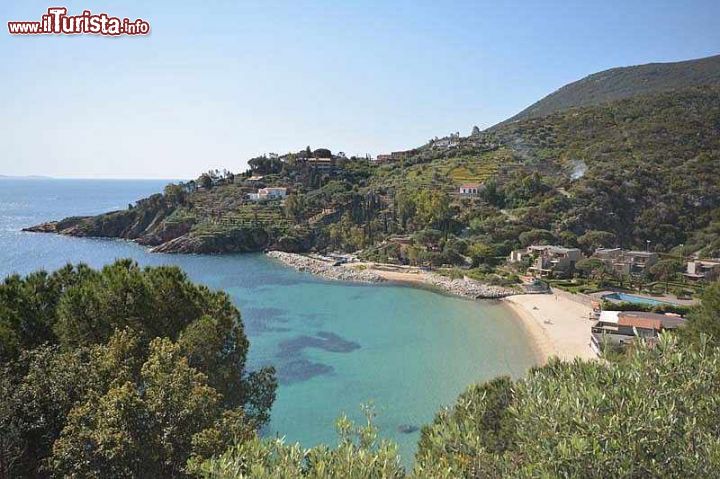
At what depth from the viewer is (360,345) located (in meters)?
29.4

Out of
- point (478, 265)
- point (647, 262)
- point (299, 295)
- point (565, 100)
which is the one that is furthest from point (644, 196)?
point (565, 100)

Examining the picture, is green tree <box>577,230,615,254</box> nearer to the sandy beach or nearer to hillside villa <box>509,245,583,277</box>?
hillside villa <box>509,245,583,277</box>

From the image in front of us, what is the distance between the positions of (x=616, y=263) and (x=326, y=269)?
28276mm

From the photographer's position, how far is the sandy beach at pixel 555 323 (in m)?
27.0

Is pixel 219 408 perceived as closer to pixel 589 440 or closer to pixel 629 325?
pixel 589 440

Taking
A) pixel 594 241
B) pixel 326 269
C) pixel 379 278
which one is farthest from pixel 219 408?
pixel 594 241

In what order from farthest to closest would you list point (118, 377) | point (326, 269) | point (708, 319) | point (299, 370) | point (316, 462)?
point (326, 269), point (299, 370), point (708, 319), point (118, 377), point (316, 462)

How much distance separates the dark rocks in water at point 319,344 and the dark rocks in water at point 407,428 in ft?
32.3

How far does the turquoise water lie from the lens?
66.3ft

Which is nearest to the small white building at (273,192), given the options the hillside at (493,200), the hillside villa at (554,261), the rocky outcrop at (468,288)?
the hillside at (493,200)

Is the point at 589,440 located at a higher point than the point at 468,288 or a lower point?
higher

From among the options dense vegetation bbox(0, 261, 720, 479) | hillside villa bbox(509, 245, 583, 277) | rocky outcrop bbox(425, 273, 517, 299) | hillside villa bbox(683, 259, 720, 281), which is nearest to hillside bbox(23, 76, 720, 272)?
hillside villa bbox(509, 245, 583, 277)

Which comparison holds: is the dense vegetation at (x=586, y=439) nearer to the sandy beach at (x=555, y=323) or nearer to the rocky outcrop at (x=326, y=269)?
the sandy beach at (x=555, y=323)

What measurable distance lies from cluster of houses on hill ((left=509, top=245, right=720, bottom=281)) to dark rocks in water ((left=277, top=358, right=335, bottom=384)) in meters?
27.1
